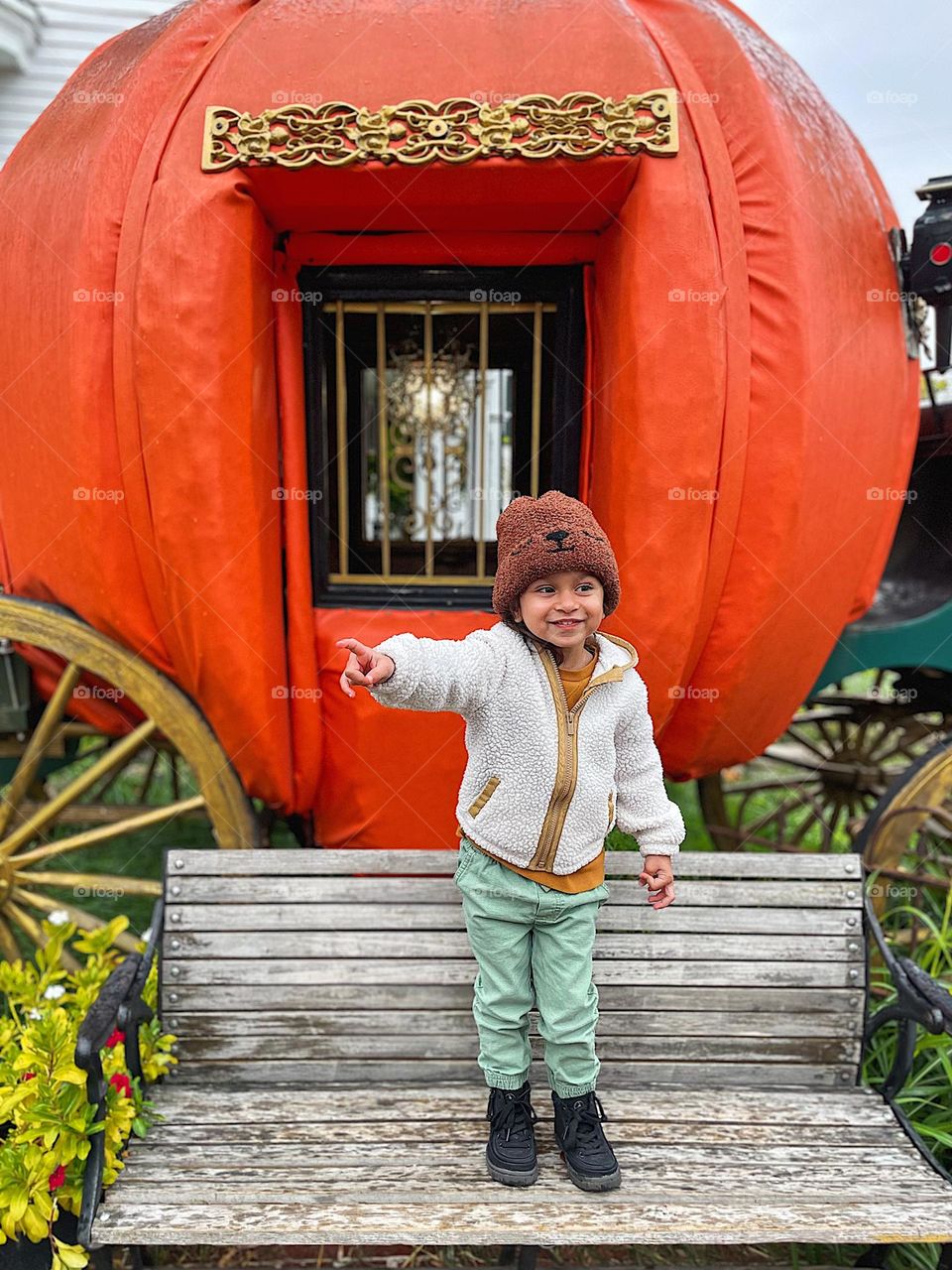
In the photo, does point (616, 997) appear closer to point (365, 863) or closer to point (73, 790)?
point (365, 863)

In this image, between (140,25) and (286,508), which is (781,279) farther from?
(140,25)

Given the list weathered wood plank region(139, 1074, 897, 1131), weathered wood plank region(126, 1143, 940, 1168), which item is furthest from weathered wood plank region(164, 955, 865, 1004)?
weathered wood plank region(126, 1143, 940, 1168)

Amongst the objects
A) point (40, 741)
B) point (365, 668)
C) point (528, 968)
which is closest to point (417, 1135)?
point (528, 968)

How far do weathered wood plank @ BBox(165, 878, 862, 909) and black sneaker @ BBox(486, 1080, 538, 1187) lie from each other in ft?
1.65

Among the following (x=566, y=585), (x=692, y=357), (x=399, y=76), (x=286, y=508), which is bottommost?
(x=566, y=585)

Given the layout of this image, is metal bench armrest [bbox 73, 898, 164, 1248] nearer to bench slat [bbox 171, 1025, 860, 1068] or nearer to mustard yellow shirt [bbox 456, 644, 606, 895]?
bench slat [bbox 171, 1025, 860, 1068]

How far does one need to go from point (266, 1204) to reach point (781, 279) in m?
2.45

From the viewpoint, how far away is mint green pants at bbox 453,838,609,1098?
1.80m

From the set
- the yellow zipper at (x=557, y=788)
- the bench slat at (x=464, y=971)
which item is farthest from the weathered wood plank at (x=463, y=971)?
the yellow zipper at (x=557, y=788)

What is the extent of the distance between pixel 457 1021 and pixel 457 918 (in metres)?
0.25

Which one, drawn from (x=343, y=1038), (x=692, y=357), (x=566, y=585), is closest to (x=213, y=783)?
(x=343, y=1038)

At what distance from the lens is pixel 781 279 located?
2.30 meters

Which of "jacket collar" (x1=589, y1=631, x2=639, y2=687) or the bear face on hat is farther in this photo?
"jacket collar" (x1=589, y1=631, x2=639, y2=687)

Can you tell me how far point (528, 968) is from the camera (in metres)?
1.86
